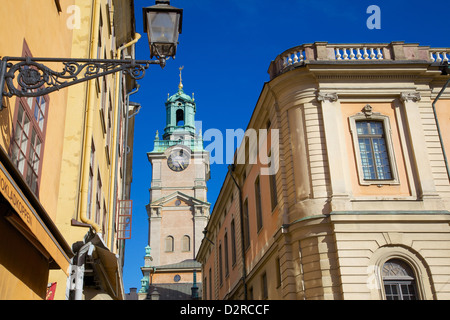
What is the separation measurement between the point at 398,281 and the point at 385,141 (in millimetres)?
4520

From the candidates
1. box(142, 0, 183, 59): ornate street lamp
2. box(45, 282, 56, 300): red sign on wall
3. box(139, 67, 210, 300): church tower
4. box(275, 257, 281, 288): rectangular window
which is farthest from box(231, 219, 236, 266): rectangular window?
box(139, 67, 210, 300): church tower

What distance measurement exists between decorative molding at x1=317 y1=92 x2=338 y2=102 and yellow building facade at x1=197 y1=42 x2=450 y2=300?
1.3 inches

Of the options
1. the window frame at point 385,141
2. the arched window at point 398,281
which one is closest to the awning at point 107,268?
the arched window at point 398,281

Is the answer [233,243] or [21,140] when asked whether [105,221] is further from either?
[233,243]

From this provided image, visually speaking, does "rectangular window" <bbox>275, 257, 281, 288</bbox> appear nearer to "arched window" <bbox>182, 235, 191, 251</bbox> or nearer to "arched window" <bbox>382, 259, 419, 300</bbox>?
"arched window" <bbox>382, 259, 419, 300</bbox>

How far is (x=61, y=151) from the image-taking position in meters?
10.1

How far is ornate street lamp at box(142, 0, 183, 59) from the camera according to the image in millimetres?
6473

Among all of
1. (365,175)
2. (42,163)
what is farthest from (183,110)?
(42,163)

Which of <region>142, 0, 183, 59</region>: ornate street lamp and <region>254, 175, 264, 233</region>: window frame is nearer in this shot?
<region>142, 0, 183, 59</region>: ornate street lamp

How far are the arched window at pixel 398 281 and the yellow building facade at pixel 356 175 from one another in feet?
0.10

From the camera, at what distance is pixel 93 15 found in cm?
1169

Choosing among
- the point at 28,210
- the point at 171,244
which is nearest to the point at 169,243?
the point at 171,244

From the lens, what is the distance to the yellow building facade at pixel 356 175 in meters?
15.6

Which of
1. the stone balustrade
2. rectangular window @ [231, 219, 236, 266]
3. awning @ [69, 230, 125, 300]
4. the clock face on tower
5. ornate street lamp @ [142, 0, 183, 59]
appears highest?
the clock face on tower
